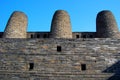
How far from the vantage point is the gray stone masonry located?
12.4 meters

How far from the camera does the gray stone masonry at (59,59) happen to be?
40.8 ft

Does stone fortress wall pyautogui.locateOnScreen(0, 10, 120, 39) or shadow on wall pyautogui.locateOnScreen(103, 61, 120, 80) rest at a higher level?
stone fortress wall pyautogui.locateOnScreen(0, 10, 120, 39)

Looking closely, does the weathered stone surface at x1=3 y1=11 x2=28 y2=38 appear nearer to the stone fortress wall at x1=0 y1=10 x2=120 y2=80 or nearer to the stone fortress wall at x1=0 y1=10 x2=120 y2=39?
the stone fortress wall at x1=0 y1=10 x2=120 y2=39

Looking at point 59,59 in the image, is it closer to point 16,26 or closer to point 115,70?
point 115,70

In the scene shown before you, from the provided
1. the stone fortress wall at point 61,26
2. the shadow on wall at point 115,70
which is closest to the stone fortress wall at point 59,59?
the shadow on wall at point 115,70

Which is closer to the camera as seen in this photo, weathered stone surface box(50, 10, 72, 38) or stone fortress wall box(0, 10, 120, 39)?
weathered stone surface box(50, 10, 72, 38)

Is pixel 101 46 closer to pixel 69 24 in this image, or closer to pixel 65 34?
pixel 65 34

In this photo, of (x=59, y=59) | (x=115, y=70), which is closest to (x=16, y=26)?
(x=59, y=59)

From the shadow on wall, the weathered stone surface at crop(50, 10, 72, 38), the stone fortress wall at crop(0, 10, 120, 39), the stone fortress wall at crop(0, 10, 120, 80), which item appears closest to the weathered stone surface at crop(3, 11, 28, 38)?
the stone fortress wall at crop(0, 10, 120, 39)

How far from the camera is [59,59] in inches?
525

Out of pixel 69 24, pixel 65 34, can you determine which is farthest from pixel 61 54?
pixel 69 24

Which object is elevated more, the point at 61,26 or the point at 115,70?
the point at 61,26

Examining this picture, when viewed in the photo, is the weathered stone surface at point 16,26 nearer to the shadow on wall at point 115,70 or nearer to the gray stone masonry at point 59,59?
the gray stone masonry at point 59,59

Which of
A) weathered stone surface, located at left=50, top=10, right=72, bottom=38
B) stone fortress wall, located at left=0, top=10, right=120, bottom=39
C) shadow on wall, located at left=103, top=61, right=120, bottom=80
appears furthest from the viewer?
stone fortress wall, located at left=0, top=10, right=120, bottom=39
